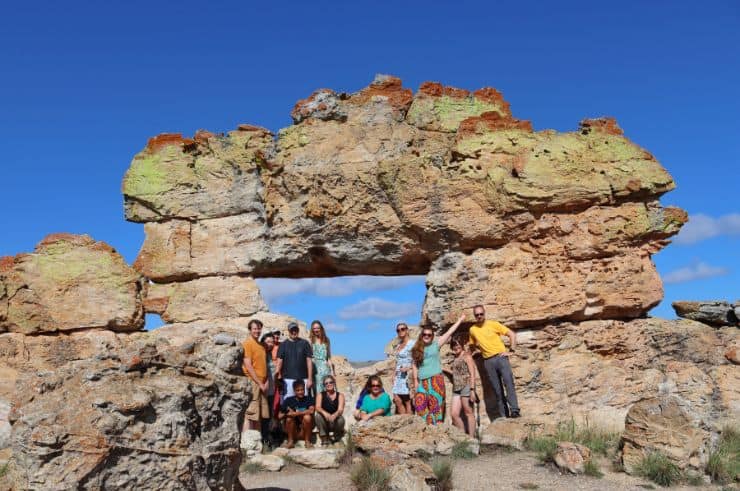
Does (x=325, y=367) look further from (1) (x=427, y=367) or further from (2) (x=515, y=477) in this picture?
(2) (x=515, y=477)

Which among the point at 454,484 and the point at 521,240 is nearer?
the point at 454,484

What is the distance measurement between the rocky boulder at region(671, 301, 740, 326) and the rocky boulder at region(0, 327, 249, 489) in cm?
713

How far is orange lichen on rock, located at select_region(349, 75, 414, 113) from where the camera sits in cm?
996

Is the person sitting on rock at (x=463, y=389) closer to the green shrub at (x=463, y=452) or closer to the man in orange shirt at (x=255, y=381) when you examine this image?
the green shrub at (x=463, y=452)

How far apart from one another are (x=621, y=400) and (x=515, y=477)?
2862 mm

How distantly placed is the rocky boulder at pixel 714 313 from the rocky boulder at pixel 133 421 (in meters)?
7.13

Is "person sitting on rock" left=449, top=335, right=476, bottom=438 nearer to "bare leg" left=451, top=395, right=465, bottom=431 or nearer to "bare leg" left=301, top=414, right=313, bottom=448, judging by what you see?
"bare leg" left=451, top=395, right=465, bottom=431

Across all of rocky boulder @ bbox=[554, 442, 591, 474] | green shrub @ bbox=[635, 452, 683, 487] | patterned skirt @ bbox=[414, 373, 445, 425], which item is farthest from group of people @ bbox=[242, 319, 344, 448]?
green shrub @ bbox=[635, 452, 683, 487]

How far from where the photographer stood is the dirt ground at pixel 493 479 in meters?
6.10

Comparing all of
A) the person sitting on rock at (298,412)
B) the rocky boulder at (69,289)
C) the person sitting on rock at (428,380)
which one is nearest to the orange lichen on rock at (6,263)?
the rocky boulder at (69,289)

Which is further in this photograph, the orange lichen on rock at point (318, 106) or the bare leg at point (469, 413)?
the orange lichen on rock at point (318, 106)

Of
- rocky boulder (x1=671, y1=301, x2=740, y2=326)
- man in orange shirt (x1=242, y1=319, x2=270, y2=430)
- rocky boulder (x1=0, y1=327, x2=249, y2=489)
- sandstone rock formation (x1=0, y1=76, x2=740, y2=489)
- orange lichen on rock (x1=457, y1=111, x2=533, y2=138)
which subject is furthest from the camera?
orange lichen on rock (x1=457, y1=111, x2=533, y2=138)

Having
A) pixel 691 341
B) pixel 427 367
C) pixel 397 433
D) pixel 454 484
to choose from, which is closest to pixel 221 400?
pixel 454 484

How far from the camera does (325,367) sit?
877cm
